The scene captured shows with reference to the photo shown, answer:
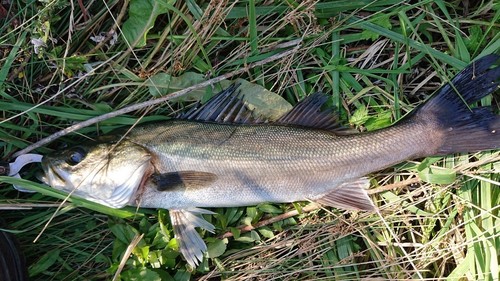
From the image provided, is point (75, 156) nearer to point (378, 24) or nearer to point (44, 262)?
point (44, 262)

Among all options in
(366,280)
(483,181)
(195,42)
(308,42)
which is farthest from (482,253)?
(195,42)

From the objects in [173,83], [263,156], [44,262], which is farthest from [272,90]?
[44,262]

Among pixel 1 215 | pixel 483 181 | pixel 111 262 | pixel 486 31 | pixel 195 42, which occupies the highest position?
pixel 486 31

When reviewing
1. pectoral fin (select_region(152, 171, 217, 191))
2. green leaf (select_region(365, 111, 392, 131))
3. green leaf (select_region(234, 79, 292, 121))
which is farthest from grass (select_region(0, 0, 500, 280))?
pectoral fin (select_region(152, 171, 217, 191))

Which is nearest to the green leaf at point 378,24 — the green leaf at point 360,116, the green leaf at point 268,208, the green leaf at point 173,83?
the green leaf at point 360,116

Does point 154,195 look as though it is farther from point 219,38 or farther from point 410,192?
point 410,192

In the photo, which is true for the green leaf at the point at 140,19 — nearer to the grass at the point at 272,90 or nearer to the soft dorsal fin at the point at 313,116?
the grass at the point at 272,90
